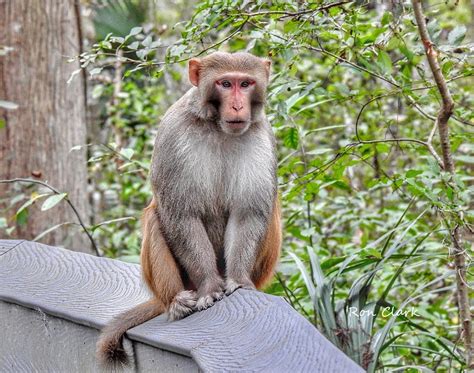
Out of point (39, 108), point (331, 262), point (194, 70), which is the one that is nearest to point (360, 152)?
point (331, 262)

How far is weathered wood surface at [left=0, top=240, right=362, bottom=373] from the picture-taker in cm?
228

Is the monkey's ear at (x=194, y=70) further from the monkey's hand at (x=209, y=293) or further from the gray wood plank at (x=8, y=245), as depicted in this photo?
the gray wood plank at (x=8, y=245)

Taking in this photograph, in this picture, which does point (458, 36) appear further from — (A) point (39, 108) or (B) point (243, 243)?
(A) point (39, 108)

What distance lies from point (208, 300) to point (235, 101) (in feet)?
3.36

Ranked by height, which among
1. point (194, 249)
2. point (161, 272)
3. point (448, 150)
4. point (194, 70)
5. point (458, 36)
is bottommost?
point (161, 272)

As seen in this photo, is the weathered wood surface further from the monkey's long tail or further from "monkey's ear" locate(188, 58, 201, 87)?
"monkey's ear" locate(188, 58, 201, 87)

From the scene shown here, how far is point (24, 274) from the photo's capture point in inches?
163

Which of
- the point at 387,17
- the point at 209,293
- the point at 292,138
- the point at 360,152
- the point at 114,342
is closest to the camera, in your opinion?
the point at 114,342

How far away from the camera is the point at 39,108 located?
6.84m

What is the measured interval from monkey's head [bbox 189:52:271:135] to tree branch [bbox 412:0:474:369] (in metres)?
0.95

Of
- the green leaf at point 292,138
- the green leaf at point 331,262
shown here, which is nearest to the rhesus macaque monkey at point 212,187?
the green leaf at point 292,138

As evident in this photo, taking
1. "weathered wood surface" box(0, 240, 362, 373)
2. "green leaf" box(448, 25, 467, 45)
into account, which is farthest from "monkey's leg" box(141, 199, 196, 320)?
"green leaf" box(448, 25, 467, 45)

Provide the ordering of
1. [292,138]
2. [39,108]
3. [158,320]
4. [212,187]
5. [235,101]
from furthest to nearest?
[39,108] → [292,138] → [212,187] → [235,101] → [158,320]

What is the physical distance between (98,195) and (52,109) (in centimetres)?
363
